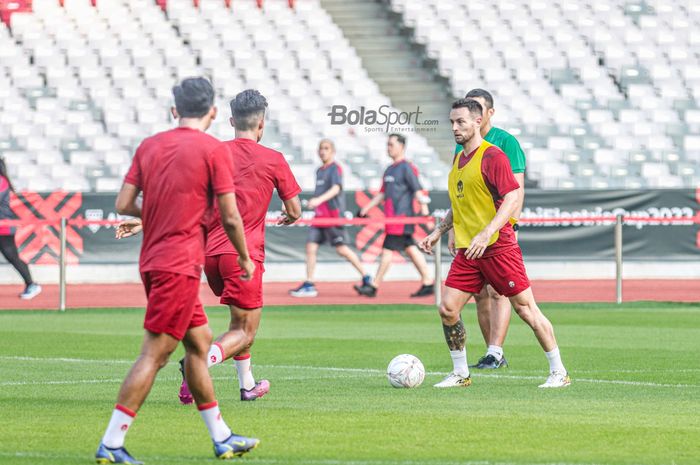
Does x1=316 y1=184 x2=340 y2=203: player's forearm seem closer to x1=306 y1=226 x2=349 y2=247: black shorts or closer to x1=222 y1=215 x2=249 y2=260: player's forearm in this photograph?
x1=306 y1=226 x2=349 y2=247: black shorts

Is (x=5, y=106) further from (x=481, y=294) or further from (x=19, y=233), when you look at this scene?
(x=481, y=294)

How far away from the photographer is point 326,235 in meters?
20.8

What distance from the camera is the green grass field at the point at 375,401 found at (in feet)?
22.9

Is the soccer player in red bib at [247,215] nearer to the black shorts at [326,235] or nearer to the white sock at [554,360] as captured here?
the white sock at [554,360]

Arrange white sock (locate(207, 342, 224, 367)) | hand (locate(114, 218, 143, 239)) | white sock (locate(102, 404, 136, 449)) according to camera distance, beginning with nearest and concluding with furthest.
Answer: white sock (locate(102, 404, 136, 449))
hand (locate(114, 218, 143, 239))
white sock (locate(207, 342, 224, 367))

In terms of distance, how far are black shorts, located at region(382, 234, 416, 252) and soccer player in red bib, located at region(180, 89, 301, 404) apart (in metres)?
10.6

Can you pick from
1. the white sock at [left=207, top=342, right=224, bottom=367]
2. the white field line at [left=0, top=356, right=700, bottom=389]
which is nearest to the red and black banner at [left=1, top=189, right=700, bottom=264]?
the white field line at [left=0, top=356, right=700, bottom=389]

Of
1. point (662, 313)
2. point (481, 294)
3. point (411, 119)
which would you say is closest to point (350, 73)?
point (411, 119)

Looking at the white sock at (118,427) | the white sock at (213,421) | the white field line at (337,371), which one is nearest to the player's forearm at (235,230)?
the white sock at (213,421)

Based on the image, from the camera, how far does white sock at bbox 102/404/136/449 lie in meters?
6.46

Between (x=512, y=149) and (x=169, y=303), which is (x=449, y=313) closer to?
(x=512, y=149)

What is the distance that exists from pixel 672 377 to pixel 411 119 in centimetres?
1855

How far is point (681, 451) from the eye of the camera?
6996 millimetres

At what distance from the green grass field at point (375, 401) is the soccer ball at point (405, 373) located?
127 millimetres
